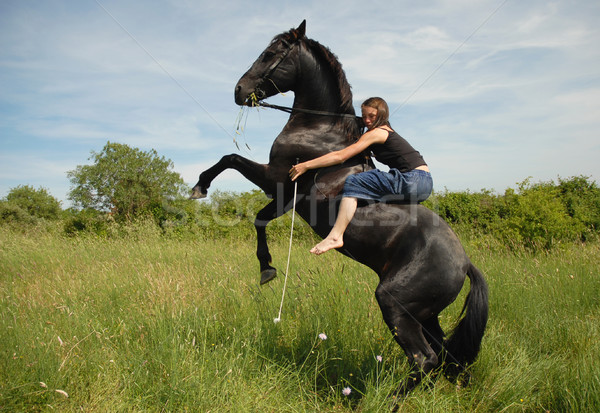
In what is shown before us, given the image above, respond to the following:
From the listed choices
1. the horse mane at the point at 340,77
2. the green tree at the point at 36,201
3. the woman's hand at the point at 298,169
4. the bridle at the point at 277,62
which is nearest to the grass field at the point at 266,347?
the woman's hand at the point at 298,169

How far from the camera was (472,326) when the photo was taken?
3.46 metres

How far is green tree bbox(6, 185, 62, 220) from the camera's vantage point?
2183 centimetres

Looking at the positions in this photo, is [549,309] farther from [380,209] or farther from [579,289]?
[380,209]

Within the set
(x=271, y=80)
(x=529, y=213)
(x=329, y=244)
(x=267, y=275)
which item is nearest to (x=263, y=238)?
(x=267, y=275)

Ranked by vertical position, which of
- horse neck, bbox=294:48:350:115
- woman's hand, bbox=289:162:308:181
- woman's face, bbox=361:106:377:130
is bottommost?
woman's hand, bbox=289:162:308:181

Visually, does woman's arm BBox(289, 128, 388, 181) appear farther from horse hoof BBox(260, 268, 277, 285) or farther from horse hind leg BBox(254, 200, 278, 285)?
horse hoof BBox(260, 268, 277, 285)

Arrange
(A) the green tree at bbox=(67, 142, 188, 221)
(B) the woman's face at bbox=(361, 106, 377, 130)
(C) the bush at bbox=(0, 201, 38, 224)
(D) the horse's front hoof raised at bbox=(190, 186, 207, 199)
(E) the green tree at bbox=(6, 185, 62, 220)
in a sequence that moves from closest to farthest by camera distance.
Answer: (B) the woman's face at bbox=(361, 106, 377, 130) < (D) the horse's front hoof raised at bbox=(190, 186, 207, 199) < (A) the green tree at bbox=(67, 142, 188, 221) < (C) the bush at bbox=(0, 201, 38, 224) < (E) the green tree at bbox=(6, 185, 62, 220)

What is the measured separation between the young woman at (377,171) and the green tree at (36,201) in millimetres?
22895

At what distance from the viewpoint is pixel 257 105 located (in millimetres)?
3928

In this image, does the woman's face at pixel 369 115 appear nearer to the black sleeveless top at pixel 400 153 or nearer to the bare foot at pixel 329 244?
the black sleeveless top at pixel 400 153

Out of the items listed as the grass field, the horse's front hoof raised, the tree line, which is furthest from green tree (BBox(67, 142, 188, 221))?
the horse's front hoof raised

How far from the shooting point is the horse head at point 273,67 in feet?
12.6

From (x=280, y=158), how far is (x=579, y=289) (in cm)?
518

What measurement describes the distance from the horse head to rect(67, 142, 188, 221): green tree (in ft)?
32.9
